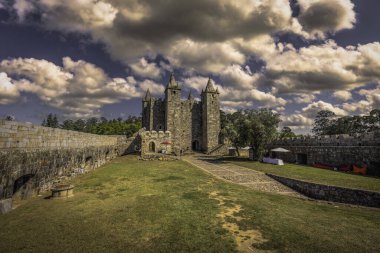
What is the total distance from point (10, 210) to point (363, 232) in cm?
1262

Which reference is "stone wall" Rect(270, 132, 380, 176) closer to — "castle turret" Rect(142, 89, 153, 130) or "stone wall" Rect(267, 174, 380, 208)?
"stone wall" Rect(267, 174, 380, 208)

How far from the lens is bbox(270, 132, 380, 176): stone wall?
59.4 feet

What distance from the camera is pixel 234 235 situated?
263 inches

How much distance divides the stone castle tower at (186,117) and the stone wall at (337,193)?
2769cm

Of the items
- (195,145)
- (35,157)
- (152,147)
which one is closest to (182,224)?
(35,157)

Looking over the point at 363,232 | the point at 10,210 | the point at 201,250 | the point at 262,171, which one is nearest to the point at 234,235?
the point at 201,250

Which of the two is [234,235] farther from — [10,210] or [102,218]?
[10,210]

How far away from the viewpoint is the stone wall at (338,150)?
18.1m

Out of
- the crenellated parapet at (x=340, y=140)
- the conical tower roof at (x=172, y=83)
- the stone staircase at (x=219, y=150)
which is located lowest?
the stone staircase at (x=219, y=150)

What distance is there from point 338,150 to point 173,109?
2809 centimetres

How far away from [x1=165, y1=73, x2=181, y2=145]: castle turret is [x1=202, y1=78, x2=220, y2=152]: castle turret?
5.27 m

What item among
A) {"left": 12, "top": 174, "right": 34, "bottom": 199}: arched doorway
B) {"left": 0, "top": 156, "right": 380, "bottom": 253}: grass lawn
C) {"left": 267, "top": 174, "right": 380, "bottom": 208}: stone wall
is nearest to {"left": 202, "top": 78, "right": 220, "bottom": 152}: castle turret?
{"left": 267, "top": 174, "right": 380, "bottom": 208}: stone wall

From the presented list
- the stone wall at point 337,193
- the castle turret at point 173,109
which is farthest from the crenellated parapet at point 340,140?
the castle turret at point 173,109

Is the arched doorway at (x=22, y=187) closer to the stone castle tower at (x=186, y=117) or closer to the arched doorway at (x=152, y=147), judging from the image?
the arched doorway at (x=152, y=147)
